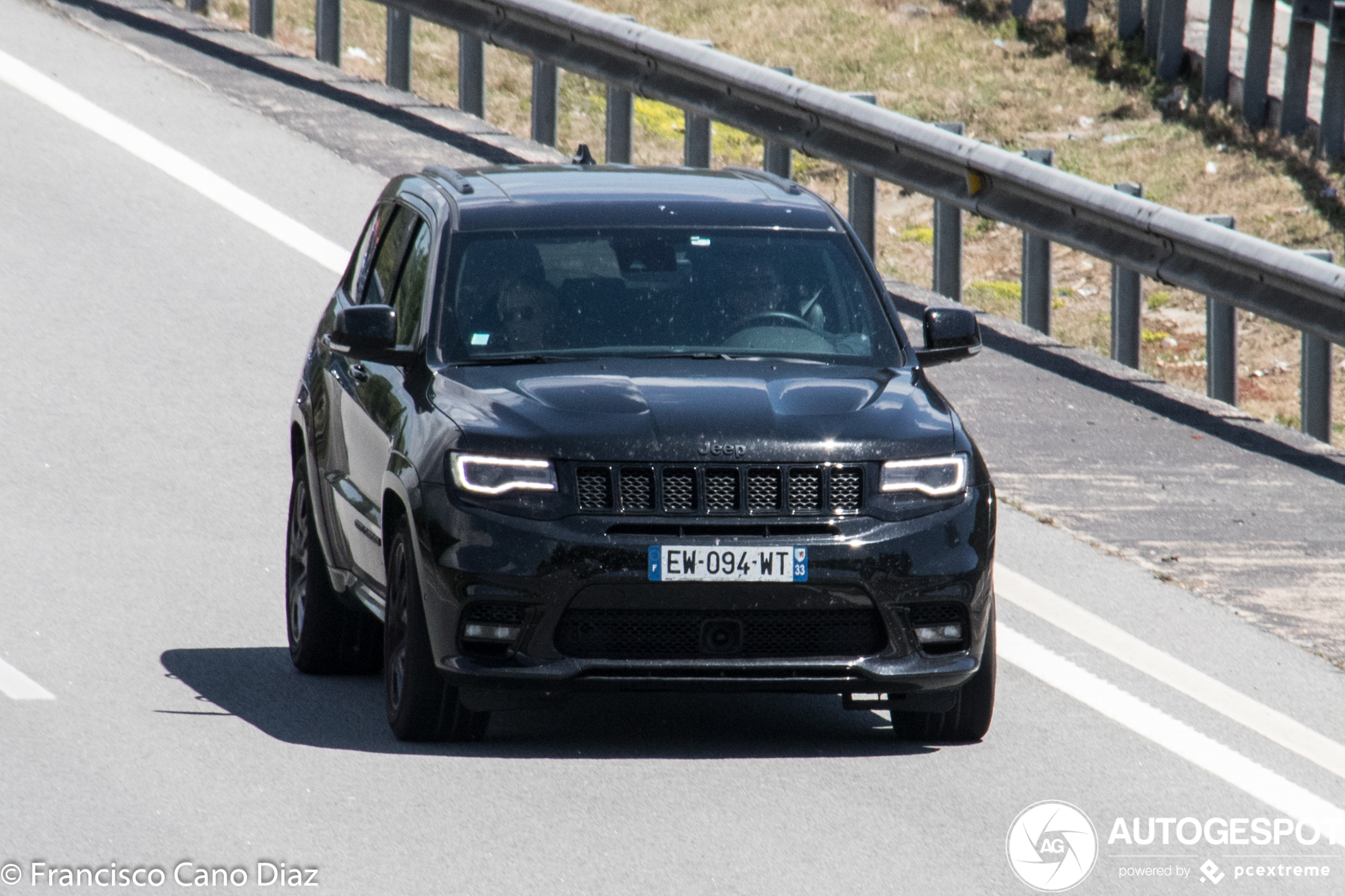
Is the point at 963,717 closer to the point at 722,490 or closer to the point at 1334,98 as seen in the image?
the point at 722,490

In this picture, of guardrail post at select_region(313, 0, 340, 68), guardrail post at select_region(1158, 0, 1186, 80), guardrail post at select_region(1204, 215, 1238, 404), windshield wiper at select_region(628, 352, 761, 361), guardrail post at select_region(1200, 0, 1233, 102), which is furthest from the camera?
guardrail post at select_region(313, 0, 340, 68)

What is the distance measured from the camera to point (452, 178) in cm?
918

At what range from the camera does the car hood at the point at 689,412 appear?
7414 millimetres

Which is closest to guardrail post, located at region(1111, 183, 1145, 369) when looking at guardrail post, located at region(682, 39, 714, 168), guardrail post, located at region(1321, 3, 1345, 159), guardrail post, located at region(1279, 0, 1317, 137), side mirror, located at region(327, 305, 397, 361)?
guardrail post, located at region(1321, 3, 1345, 159)

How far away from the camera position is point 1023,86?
61.2 feet

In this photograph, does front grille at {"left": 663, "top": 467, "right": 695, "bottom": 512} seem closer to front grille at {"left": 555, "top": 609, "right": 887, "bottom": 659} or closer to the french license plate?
the french license plate

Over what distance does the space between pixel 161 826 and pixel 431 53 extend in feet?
48.3

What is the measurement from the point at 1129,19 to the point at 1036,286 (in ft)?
17.9

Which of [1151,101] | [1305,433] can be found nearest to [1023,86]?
[1151,101]

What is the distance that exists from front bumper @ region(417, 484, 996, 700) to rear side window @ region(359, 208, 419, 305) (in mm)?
1740

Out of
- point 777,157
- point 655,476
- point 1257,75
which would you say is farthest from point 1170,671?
point 1257,75

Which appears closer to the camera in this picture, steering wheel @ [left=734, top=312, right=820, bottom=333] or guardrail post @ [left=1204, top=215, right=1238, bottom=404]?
steering wheel @ [left=734, top=312, right=820, bottom=333]

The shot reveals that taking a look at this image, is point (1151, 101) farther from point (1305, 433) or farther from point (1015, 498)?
point (1015, 498)

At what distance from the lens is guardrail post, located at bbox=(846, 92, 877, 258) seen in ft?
49.1
